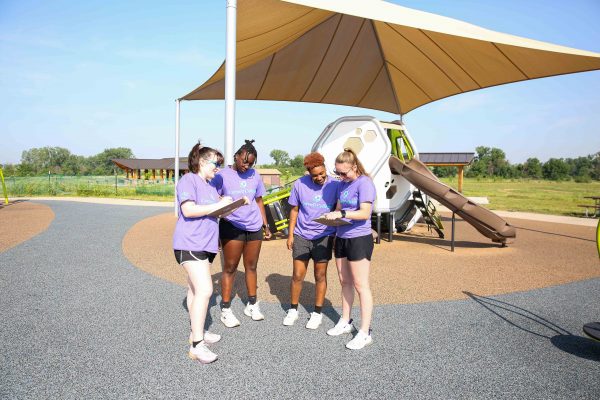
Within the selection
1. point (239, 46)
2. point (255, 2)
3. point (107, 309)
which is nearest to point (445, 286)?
point (107, 309)

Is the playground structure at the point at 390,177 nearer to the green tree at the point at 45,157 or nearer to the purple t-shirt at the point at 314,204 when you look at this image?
the purple t-shirt at the point at 314,204

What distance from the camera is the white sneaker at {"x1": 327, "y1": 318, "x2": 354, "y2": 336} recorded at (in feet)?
13.5

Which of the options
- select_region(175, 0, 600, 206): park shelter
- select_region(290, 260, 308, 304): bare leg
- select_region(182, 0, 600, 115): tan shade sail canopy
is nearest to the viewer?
select_region(290, 260, 308, 304): bare leg

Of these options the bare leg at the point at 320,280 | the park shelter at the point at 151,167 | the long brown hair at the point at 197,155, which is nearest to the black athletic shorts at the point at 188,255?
the long brown hair at the point at 197,155

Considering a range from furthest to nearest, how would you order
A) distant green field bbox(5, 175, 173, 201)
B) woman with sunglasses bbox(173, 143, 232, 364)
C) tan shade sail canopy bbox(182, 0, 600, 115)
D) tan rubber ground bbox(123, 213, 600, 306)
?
distant green field bbox(5, 175, 173, 201) < tan rubber ground bbox(123, 213, 600, 306) < tan shade sail canopy bbox(182, 0, 600, 115) < woman with sunglasses bbox(173, 143, 232, 364)

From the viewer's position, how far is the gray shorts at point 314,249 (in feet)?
13.6

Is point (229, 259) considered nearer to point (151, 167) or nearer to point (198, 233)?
point (198, 233)

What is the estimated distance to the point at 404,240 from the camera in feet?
35.1

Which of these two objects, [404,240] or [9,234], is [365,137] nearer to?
[404,240]

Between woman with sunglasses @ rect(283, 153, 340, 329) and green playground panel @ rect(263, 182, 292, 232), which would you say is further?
green playground panel @ rect(263, 182, 292, 232)

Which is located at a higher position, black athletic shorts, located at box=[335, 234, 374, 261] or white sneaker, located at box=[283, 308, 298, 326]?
black athletic shorts, located at box=[335, 234, 374, 261]

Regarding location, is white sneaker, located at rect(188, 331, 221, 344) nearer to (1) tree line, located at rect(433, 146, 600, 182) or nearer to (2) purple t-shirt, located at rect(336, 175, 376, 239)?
(2) purple t-shirt, located at rect(336, 175, 376, 239)

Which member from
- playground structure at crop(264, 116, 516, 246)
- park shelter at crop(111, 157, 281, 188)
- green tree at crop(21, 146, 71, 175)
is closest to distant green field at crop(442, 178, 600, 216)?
playground structure at crop(264, 116, 516, 246)

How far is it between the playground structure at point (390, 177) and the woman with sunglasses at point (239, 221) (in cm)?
566
